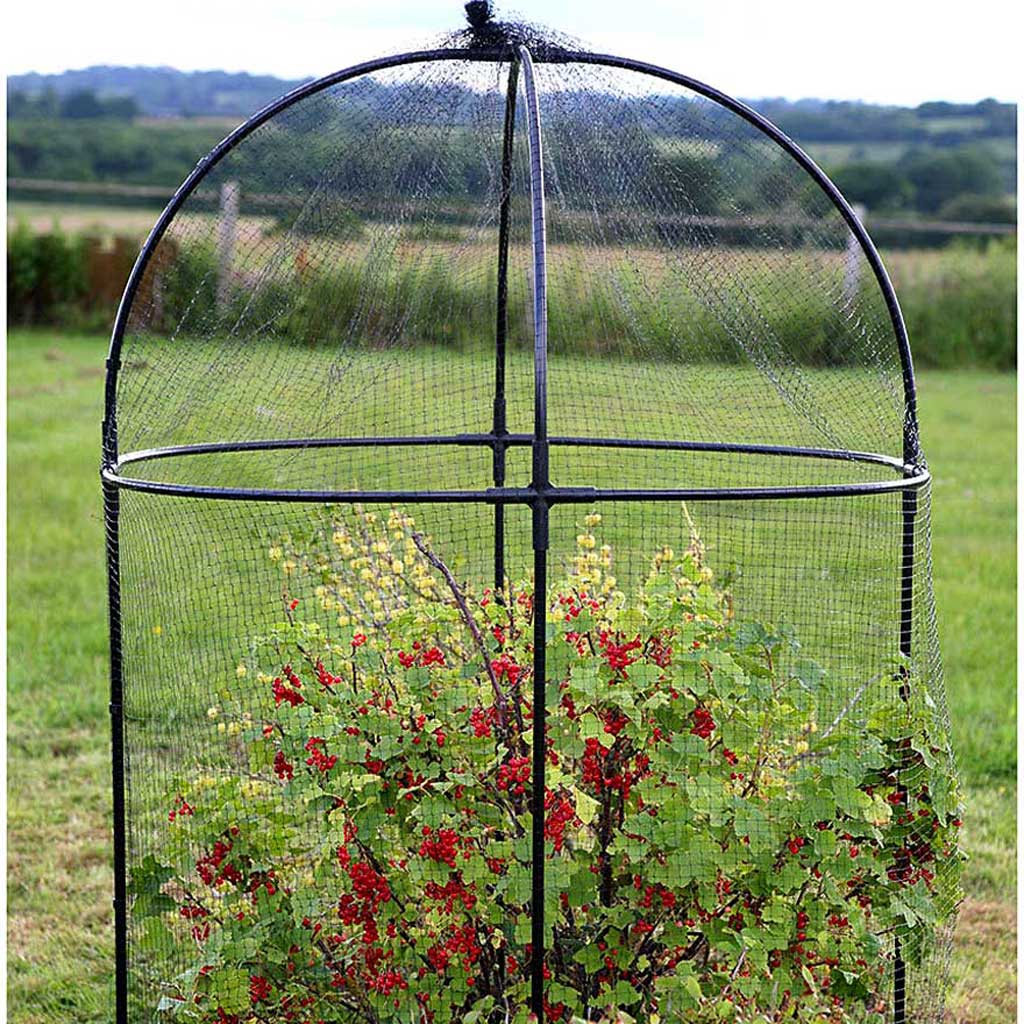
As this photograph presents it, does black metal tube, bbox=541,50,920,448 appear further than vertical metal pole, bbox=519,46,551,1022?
Yes

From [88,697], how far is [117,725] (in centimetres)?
267

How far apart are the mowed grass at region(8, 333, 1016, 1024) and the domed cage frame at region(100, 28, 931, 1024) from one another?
875 mm

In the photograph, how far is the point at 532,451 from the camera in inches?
101

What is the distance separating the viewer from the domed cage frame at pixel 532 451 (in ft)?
7.18

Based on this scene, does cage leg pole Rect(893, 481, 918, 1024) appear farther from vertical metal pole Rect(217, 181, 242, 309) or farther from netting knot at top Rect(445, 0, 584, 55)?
vertical metal pole Rect(217, 181, 242, 309)

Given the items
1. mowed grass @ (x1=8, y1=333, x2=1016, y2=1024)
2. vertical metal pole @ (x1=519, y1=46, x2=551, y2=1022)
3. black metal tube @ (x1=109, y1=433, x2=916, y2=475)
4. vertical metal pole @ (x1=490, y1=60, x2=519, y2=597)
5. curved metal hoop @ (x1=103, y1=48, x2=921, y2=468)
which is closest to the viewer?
vertical metal pole @ (x1=519, y1=46, x2=551, y2=1022)

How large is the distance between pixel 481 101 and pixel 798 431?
117cm

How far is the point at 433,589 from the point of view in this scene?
324cm

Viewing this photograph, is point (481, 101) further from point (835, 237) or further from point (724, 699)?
point (724, 699)

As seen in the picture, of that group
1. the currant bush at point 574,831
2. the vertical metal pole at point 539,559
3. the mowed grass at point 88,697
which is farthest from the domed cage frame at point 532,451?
the mowed grass at point 88,697

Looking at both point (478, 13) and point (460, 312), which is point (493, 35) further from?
point (460, 312)

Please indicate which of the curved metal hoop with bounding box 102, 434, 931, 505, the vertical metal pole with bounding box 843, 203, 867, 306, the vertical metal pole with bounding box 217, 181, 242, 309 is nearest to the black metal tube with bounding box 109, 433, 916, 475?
the curved metal hoop with bounding box 102, 434, 931, 505

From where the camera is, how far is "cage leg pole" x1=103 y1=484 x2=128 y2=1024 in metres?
2.68

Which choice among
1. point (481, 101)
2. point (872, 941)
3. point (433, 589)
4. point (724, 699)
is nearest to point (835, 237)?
point (481, 101)
